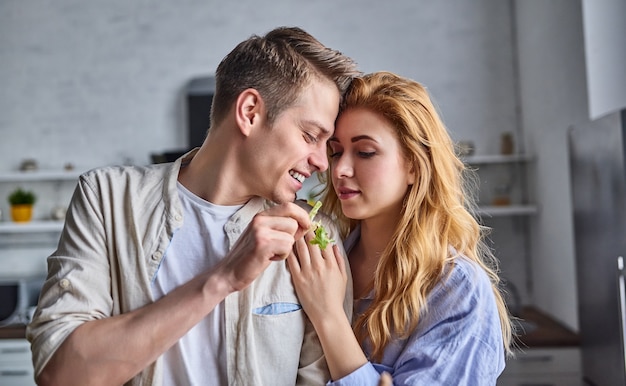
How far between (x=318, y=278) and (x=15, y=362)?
3.30m

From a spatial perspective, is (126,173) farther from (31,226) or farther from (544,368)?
(31,226)

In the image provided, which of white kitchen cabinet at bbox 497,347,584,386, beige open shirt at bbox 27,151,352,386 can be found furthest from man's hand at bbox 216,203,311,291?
white kitchen cabinet at bbox 497,347,584,386

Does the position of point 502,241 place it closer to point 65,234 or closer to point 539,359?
point 539,359

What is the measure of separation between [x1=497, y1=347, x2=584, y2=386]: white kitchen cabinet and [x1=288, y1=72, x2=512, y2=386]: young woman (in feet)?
6.24

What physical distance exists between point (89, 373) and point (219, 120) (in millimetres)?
647

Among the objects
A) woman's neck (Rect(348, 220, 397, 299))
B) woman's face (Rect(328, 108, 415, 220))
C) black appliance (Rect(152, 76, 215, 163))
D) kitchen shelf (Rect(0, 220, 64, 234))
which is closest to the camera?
woman's face (Rect(328, 108, 415, 220))

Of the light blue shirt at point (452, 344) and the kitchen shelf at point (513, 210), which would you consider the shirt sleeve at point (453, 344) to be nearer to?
the light blue shirt at point (452, 344)

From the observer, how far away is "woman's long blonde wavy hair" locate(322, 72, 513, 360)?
5.22 feet

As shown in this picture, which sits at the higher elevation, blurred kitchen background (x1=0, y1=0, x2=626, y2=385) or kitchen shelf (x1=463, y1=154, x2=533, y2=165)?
blurred kitchen background (x1=0, y1=0, x2=626, y2=385)

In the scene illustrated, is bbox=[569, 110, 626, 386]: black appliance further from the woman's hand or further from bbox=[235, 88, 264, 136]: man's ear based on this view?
A: bbox=[235, 88, 264, 136]: man's ear

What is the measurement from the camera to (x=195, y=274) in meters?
1.47

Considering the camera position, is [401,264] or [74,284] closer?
[74,284]

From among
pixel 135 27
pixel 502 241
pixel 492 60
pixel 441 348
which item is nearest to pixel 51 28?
pixel 135 27

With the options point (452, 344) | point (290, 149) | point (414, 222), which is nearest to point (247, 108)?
point (290, 149)
